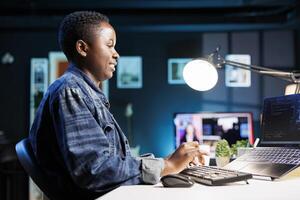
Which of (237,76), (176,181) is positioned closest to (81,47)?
(176,181)

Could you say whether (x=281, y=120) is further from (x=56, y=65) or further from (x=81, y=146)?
(x=56, y=65)

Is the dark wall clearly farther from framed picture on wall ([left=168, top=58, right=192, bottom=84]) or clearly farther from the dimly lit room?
framed picture on wall ([left=168, top=58, right=192, bottom=84])

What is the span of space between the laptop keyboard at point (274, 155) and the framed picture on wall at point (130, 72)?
334 cm

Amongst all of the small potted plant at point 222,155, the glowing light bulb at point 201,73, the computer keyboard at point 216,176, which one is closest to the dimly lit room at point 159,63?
the glowing light bulb at point 201,73

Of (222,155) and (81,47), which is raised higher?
(81,47)

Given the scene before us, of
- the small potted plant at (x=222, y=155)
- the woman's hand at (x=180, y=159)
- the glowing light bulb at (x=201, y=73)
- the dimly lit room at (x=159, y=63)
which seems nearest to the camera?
the woman's hand at (x=180, y=159)

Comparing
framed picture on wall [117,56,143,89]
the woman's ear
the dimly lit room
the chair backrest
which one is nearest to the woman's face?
the woman's ear

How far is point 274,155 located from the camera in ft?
4.38

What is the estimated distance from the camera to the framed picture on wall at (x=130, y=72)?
15.6 ft

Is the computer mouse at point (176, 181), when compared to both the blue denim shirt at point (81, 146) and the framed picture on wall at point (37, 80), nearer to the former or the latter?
the blue denim shirt at point (81, 146)

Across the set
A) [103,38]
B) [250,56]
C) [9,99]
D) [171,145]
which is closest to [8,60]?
[9,99]

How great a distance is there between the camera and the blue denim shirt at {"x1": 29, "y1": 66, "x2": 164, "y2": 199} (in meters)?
1.06

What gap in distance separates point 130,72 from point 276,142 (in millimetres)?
3414

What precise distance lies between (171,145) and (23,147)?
361cm
